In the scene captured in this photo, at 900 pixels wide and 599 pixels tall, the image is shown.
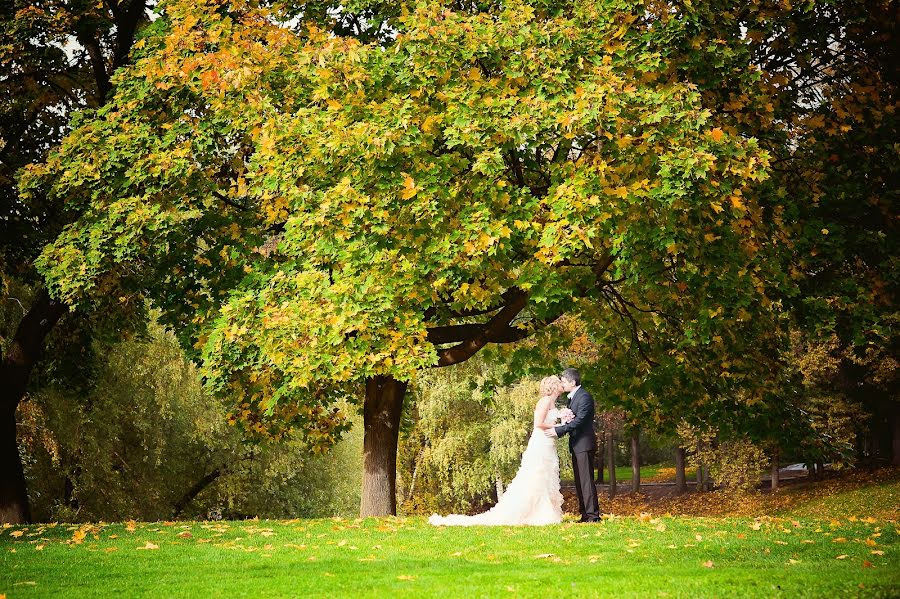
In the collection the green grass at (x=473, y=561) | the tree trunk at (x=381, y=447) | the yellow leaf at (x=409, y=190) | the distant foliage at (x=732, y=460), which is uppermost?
the yellow leaf at (x=409, y=190)

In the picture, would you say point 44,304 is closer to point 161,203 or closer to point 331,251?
point 161,203

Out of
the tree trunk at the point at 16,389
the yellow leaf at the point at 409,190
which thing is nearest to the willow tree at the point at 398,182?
the yellow leaf at the point at 409,190

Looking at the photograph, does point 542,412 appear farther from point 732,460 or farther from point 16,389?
point 732,460

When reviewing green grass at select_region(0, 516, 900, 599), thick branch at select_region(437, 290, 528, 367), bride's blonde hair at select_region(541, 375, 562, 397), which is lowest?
green grass at select_region(0, 516, 900, 599)

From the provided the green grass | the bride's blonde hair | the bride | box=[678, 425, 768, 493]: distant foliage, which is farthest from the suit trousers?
box=[678, 425, 768, 493]: distant foliage

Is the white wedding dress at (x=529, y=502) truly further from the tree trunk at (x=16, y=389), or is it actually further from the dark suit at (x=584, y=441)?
the tree trunk at (x=16, y=389)

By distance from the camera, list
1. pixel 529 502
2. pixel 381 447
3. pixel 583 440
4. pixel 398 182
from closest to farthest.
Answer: pixel 583 440
pixel 398 182
pixel 529 502
pixel 381 447

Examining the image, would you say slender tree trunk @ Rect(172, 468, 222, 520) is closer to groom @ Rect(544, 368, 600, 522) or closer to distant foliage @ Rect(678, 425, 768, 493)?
distant foliage @ Rect(678, 425, 768, 493)

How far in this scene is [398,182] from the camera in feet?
46.8

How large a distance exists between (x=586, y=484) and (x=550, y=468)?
0.71 m

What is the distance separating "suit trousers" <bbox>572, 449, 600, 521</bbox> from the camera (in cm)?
1399

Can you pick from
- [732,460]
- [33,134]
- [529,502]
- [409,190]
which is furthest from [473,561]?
[732,460]

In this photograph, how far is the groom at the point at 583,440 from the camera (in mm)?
13922

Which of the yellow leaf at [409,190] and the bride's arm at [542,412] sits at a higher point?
the yellow leaf at [409,190]
